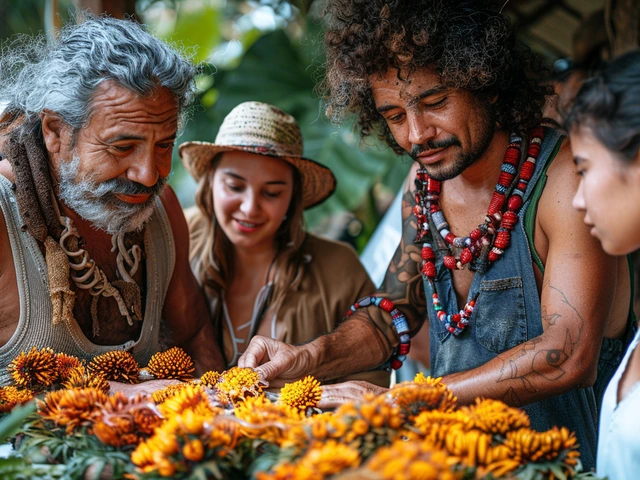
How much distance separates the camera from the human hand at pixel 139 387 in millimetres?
2193

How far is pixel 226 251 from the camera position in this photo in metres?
3.70

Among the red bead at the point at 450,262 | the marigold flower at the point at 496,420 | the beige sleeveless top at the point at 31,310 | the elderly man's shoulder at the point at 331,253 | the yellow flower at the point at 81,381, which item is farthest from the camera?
the elderly man's shoulder at the point at 331,253

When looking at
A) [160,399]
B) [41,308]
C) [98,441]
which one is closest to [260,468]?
[98,441]

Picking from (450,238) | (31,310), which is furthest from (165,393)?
(450,238)

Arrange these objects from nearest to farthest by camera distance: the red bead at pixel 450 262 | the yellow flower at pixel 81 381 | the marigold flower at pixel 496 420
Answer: the marigold flower at pixel 496 420 < the yellow flower at pixel 81 381 < the red bead at pixel 450 262

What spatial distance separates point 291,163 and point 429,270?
108 centimetres

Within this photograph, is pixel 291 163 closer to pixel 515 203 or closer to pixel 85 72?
pixel 85 72

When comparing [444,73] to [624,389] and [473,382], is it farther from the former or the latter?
[624,389]

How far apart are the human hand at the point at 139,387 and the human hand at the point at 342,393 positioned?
0.50m

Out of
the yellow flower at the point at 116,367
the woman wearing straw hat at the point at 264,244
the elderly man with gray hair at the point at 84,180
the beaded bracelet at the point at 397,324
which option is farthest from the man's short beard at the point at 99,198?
the beaded bracelet at the point at 397,324

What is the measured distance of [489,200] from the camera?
2.74m

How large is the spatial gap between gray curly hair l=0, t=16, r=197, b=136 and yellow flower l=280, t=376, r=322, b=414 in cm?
129

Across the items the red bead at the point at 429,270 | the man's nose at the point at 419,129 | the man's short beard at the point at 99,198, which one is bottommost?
the red bead at the point at 429,270

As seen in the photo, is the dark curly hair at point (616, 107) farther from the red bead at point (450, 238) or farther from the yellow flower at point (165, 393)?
the yellow flower at point (165, 393)
